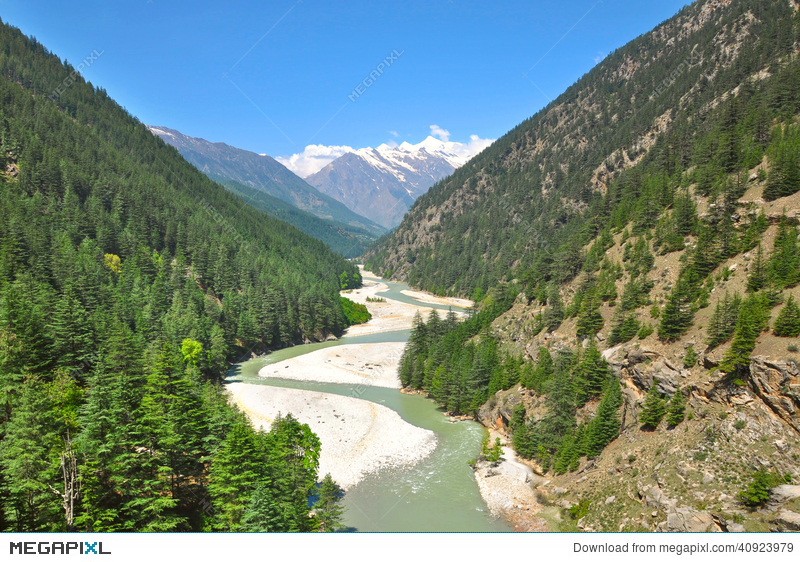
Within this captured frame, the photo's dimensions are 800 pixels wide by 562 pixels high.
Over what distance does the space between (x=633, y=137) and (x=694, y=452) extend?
110763 mm

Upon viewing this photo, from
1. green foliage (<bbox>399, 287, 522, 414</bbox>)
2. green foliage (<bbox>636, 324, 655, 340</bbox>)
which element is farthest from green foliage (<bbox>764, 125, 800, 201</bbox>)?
green foliage (<bbox>399, 287, 522, 414</bbox>)

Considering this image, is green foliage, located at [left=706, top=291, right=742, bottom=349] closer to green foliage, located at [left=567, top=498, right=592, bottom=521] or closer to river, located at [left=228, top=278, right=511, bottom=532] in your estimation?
green foliage, located at [left=567, top=498, right=592, bottom=521]

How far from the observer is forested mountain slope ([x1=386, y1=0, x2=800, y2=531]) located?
80.9ft

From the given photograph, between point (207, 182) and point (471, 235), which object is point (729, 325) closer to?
point (471, 235)

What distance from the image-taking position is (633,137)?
112 metres

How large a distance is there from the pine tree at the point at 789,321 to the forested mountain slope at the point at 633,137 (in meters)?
25.8

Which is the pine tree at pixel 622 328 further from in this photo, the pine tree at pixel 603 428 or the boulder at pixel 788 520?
the boulder at pixel 788 520

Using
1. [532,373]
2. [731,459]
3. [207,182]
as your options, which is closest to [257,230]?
[207,182]

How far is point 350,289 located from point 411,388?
125 metres

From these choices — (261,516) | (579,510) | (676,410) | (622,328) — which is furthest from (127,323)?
(676,410)

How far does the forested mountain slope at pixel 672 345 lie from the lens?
2467 centimetres

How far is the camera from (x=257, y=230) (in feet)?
500

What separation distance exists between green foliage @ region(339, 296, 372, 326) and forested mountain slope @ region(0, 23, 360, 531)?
3504mm

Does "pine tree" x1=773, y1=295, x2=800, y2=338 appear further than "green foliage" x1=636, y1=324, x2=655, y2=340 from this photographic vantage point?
No
